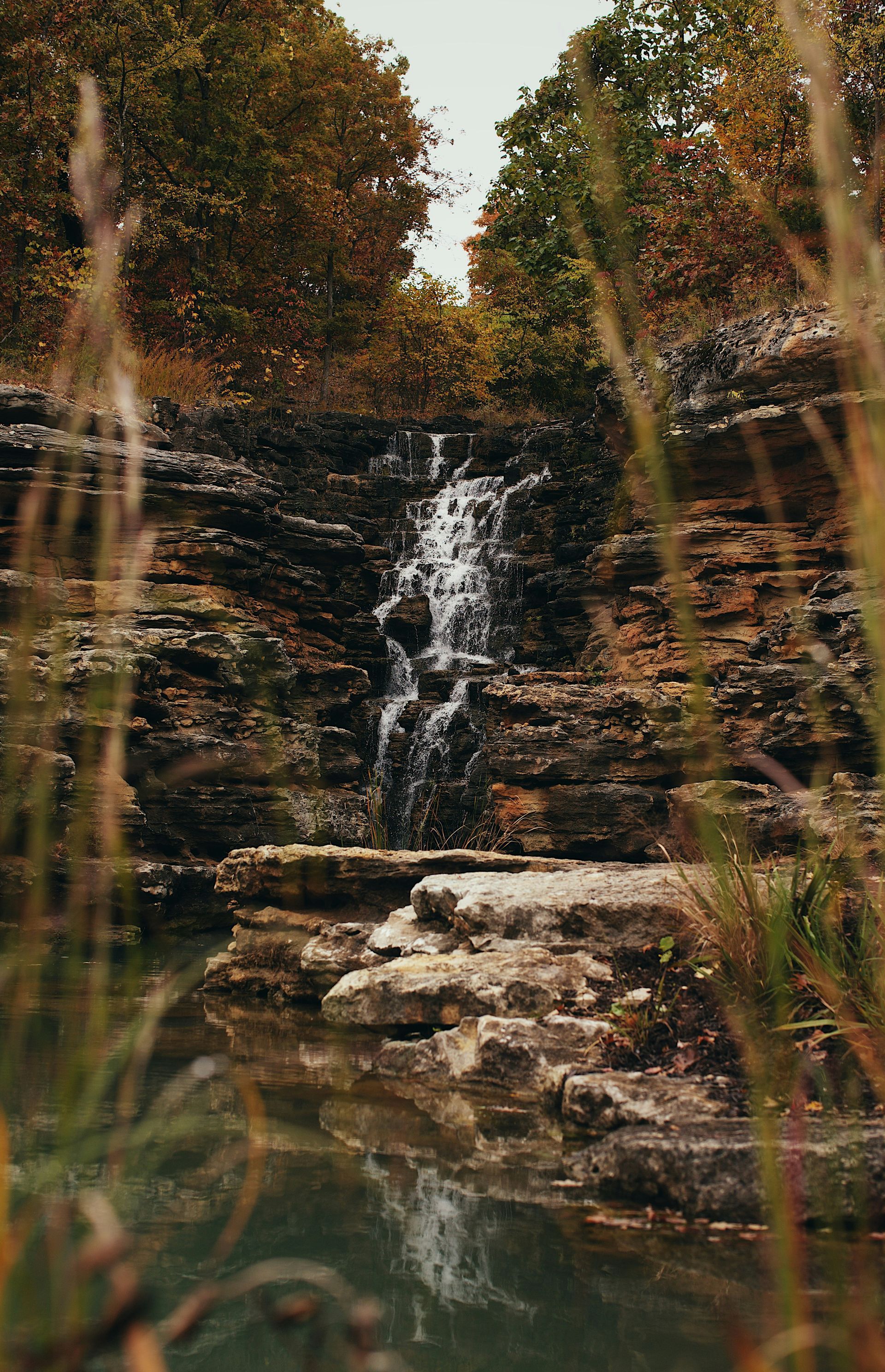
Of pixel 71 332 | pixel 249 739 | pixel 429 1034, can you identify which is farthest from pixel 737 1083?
pixel 249 739

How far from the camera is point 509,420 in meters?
22.8

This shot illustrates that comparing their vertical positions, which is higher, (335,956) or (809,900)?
(809,900)

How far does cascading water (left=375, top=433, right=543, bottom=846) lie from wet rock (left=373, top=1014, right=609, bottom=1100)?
26.4ft

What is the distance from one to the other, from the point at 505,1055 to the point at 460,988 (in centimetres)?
62

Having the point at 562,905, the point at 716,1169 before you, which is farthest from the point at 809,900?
the point at 562,905

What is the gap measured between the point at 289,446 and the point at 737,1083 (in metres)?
17.2

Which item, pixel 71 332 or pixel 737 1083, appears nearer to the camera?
pixel 71 332

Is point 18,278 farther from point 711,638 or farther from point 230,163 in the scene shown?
point 711,638

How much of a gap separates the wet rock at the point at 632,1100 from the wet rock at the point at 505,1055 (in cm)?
25

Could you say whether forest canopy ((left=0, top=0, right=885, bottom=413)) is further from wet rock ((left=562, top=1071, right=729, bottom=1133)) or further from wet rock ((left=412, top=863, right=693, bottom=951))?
wet rock ((left=562, top=1071, right=729, bottom=1133))

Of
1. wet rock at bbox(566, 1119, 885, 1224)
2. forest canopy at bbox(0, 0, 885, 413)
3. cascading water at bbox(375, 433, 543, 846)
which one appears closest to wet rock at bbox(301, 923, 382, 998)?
wet rock at bbox(566, 1119, 885, 1224)

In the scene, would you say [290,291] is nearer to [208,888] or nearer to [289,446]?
[289,446]

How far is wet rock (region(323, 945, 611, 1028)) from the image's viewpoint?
4.46 m

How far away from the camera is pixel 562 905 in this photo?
517 centimetres
